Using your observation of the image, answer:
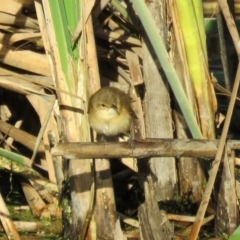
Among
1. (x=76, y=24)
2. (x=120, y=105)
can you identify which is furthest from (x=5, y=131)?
(x=76, y=24)

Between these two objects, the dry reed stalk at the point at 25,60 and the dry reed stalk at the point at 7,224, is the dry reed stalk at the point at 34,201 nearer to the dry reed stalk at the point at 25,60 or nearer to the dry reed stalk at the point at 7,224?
the dry reed stalk at the point at 7,224

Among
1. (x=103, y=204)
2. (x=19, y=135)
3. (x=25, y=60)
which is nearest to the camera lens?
(x=103, y=204)

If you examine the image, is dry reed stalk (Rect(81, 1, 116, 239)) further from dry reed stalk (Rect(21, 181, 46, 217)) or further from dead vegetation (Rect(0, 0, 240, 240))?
dry reed stalk (Rect(21, 181, 46, 217))

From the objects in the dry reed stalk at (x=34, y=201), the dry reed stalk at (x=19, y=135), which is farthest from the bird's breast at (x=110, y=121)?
the dry reed stalk at (x=34, y=201)

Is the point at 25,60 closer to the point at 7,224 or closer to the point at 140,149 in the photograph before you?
the point at 7,224

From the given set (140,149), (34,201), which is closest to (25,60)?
(34,201)

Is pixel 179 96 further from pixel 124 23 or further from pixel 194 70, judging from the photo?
pixel 124 23

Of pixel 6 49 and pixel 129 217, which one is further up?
pixel 6 49
